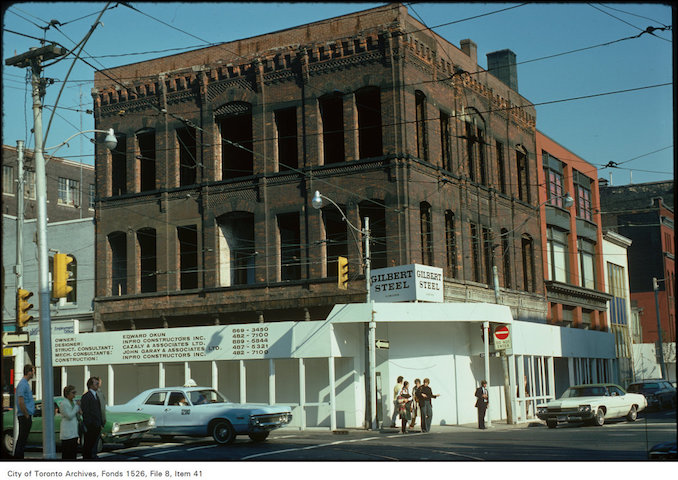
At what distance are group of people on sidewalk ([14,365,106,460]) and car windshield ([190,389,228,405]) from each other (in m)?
5.52

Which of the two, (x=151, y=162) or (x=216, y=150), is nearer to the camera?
(x=216, y=150)

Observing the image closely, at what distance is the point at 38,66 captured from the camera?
1991cm

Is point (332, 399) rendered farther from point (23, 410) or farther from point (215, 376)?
point (23, 410)

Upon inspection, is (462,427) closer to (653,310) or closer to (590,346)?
(590,346)

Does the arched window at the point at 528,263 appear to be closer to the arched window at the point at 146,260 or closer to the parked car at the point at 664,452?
the arched window at the point at 146,260

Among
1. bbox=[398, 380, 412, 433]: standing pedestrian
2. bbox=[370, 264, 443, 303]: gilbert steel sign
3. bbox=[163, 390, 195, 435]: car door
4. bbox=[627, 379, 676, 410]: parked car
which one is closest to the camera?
bbox=[627, 379, 676, 410]: parked car

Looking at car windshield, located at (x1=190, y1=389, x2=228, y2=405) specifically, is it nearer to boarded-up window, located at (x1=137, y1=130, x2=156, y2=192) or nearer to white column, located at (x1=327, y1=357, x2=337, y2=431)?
white column, located at (x1=327, y1=357, x2=337, y2=431)

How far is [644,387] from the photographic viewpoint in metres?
19.9

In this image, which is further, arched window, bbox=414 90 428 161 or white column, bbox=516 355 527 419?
arched window, bbox=414 90 428 161

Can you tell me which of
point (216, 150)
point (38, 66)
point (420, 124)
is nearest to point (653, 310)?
point (420, 124)

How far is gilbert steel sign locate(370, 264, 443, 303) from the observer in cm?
3045

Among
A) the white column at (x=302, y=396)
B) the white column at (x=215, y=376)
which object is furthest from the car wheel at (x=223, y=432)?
the white column at (x=215, y=376)

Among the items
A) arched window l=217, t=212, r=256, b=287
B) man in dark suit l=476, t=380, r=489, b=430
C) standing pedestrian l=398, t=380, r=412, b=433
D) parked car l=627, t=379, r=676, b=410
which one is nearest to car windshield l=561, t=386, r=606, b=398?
parked car l=627, t=379, r=676, b=410
